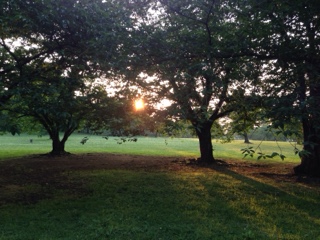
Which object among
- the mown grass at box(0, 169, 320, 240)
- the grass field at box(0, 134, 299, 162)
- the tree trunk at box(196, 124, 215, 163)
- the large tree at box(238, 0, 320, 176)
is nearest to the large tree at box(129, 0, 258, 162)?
the large tree at box(238, 0, 320, 176)

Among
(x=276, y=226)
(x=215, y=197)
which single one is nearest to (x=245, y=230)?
(x=276, y=226)

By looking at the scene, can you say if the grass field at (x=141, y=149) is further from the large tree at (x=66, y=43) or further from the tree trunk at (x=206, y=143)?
the large tree at (x=66, y=43)

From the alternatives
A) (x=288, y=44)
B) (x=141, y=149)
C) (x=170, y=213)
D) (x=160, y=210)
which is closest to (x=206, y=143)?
(x=160, y=210)

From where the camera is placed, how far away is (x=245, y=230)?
22.1ft

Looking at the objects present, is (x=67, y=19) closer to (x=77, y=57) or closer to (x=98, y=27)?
(x=98, y=27)

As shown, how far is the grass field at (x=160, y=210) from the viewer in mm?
6594

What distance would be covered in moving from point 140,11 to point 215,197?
7.15 meters

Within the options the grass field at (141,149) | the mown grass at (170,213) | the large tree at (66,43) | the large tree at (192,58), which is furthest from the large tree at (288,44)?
the grass field at (141,149)

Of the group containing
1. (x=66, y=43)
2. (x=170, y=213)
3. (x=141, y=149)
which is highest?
(x=66, y=43)

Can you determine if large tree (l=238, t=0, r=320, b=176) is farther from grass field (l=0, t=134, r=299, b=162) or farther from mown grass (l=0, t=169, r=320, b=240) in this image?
grass field (l=0, t=134, r=299, b=162)

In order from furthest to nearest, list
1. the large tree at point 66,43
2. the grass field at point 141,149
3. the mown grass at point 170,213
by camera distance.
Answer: the grass field at point 141,149 < the large tree at point 66,43 < the mown grass at point 170,213

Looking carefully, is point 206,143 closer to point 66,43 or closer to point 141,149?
point 66,43

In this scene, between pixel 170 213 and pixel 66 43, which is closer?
pixel 170 213

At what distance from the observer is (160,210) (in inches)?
332
